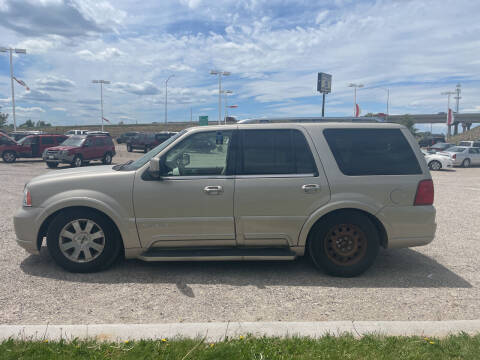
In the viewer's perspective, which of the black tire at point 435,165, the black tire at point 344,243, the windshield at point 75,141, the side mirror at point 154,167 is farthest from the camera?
the black tire at point 435,165

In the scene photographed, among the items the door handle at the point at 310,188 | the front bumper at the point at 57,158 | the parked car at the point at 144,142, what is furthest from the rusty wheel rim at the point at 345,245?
the parked car at the point at 144,142

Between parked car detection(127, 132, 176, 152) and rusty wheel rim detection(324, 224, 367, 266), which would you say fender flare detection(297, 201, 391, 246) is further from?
parked car detection(127, 132, 176, 152)

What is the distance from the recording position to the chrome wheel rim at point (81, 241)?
429 centimetres

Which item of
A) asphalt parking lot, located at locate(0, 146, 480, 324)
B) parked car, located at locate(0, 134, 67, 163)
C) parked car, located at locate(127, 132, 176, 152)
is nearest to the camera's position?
asphalt parking lot, located at locate(0, 146, 480, 324)

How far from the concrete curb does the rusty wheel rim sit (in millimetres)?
1222

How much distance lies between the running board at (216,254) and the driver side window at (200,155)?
92 centimetres

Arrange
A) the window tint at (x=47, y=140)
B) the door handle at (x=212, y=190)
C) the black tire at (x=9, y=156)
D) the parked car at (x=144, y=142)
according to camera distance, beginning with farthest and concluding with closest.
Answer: the parked car at (x=144, y=142) < the window tint at (x=47, y=140) < the black tire at (x=9, y=156) < the door handle at (x=212, y=190)

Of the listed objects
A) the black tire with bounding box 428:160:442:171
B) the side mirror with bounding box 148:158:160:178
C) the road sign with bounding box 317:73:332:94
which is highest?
the road sign with bounding box 317:73:332:94

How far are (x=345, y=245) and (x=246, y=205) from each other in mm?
1305

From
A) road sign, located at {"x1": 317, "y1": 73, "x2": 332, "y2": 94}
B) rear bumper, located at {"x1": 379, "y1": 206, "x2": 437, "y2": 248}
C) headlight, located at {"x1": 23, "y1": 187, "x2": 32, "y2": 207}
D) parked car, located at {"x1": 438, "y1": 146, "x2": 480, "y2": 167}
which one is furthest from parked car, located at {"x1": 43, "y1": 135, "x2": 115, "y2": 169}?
parked car, located at {"x1": 438, "y1": 146, "x2": 480, "y2": 167}

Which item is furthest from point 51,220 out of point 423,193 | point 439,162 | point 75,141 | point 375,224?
point 439,162

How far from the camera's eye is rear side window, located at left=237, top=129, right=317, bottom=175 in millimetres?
4363

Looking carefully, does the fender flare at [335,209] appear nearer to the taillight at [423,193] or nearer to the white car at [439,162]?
the taillight at [423,193]

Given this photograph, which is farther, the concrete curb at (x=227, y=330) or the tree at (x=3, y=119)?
the tree at (x=3, y=119)
